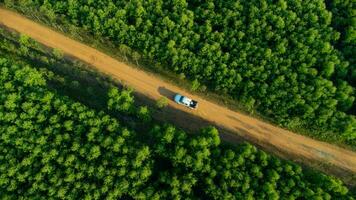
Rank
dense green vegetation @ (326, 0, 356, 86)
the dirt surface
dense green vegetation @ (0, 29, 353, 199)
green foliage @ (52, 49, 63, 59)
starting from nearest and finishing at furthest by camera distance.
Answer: dense green vegetation @ (0, 29, 353, 199) → dense green vegetation @ (326, 0, 356, 86) → the dirt surface → green foliage @ (52, 49, 63, 59)

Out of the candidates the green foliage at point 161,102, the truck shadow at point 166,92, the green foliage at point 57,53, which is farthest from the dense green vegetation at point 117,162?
the green foliage at point 57,53

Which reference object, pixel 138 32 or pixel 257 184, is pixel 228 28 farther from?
pixel 257 184

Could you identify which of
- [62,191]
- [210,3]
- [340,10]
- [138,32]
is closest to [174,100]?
[138,32]

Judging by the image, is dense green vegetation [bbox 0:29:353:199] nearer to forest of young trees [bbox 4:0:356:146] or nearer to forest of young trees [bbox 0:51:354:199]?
forest of young trees [bbox 0:51:354:199]

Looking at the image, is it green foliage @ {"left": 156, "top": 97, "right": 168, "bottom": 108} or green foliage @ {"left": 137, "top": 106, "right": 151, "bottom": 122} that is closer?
green foliage @ {"left": 137, "top": 106, "right": 151, "bottom": 122}

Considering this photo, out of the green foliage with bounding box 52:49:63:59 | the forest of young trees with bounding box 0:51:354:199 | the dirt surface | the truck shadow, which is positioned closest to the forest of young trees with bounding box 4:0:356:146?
the dirt surface
